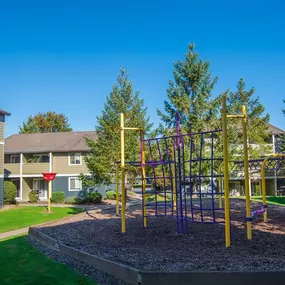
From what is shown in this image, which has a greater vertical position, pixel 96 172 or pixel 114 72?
pixel 114 72

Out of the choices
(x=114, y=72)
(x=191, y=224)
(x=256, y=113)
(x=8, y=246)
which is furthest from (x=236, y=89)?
(x=8, y=246)

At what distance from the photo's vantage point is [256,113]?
33.5m

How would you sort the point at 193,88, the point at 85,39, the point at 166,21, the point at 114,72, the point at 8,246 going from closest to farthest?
1. the point at 8,246
2. the point at 166,21
3. the point at 85,39
4. the point at 114,72
5. the point at 193,88

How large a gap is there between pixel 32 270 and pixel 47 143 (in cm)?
2788

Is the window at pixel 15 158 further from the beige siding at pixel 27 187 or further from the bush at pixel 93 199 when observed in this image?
the bush at pixel 93 199

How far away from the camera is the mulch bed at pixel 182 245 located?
5.05m

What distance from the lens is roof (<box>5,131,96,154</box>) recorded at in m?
31.0

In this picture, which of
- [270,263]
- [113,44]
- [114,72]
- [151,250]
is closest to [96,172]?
[114,72]

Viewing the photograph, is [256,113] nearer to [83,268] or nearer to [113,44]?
[113,44]

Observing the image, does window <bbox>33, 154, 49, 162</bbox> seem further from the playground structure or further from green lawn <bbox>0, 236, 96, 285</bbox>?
green lawn <bbox>0, 236, 96, 285</bbox>

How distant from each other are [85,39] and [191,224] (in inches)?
441

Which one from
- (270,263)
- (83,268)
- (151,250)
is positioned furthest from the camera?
(151,250)

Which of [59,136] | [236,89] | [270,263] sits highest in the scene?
[236,89]

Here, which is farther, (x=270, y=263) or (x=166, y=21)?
(x=166, y=21)
